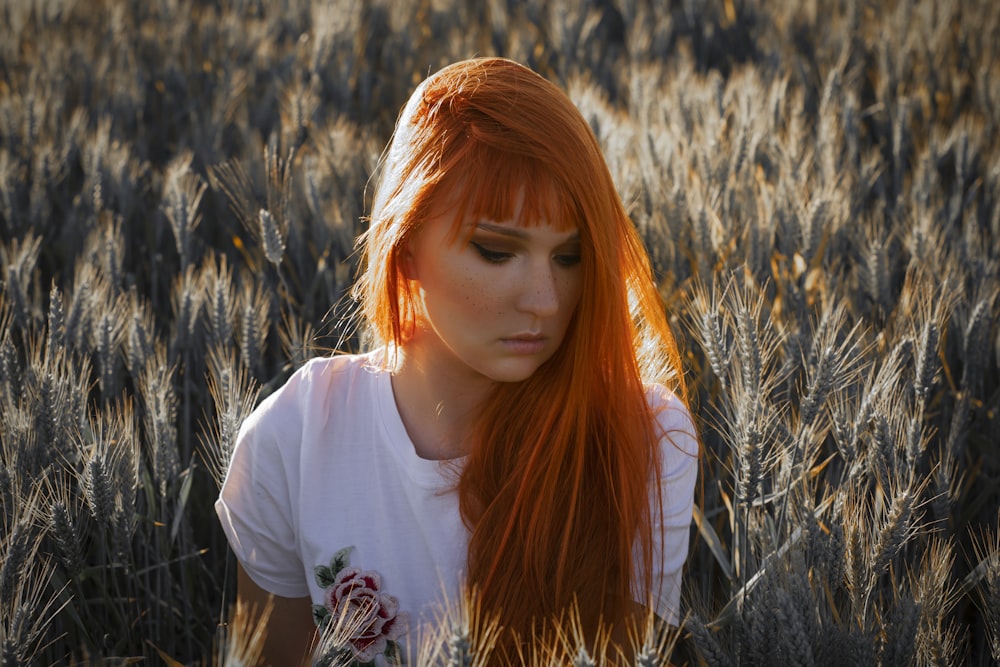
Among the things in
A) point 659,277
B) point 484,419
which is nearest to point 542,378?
point 484,419

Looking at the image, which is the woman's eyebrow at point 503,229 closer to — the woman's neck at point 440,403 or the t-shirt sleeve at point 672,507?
the woman's neck at point 440,403

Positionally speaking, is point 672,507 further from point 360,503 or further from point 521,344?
point 360,503

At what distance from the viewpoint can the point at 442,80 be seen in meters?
1.18

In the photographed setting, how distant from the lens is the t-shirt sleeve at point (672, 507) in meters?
1.19

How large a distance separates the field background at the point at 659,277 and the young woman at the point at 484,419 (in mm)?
104

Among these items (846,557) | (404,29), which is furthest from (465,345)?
(404,29)

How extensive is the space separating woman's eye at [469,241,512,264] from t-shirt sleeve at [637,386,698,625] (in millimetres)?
→ 320

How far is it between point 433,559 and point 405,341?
0.99 feet

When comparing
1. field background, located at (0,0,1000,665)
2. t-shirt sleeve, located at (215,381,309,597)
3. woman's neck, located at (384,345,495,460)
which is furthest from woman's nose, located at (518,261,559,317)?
t-shirt sleeve, located at (215,381,309,597)

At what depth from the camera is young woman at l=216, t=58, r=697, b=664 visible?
110 cm

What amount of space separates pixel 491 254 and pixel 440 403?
0.24 meters

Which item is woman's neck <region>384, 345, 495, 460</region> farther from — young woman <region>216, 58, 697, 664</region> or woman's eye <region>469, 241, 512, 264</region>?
woman's eye <region>469, 241, 512, 264</region>

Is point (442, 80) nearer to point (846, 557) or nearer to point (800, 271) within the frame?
point (846, 557)

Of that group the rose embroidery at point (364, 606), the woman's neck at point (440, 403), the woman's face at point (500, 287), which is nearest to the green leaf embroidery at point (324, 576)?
the rose embroidery at point (364, 606)
